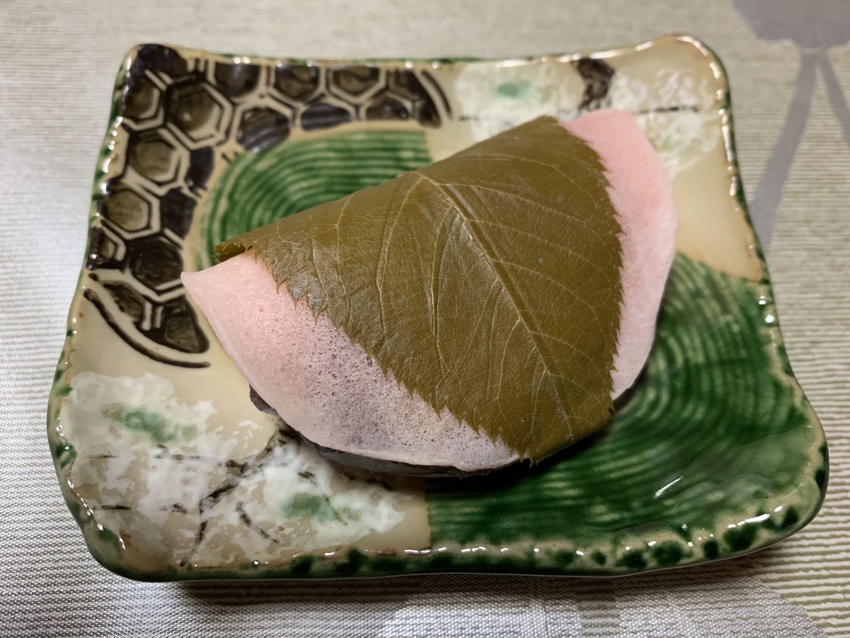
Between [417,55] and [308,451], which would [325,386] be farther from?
[417,55]

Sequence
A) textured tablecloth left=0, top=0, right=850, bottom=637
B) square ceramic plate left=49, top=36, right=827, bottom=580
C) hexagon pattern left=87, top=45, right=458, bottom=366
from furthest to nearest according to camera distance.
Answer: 1. hexagon pattern left=87, top=45, right=458, bottom=366
2. textured tablecloth left=0, top=0, right=850, bottom=637
3. square ceramic plate left=49, top=36, right=827, bottom=580

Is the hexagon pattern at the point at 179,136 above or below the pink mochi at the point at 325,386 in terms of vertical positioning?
above

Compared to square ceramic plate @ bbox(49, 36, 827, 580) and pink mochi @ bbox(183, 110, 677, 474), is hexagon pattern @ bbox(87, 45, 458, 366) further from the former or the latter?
pink mochi @ bbox(183, 110, 677, 474)

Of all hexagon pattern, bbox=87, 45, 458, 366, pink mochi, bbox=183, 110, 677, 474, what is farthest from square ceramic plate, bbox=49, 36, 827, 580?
pink mochi, bbox=183, 110, 677, 474

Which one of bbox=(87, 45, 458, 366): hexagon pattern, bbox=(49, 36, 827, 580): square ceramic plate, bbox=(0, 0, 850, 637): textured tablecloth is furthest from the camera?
bbox=(87, 45, 458, 366): hexagon pattern

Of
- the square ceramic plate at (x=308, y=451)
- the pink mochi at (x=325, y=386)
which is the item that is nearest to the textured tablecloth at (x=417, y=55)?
the square ceramic plate at (x=308, y=451)

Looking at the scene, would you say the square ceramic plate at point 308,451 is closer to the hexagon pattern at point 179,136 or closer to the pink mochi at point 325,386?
the hexagon pattern at point 179,136

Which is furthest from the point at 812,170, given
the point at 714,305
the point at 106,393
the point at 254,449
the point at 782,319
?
the point at 106,393
